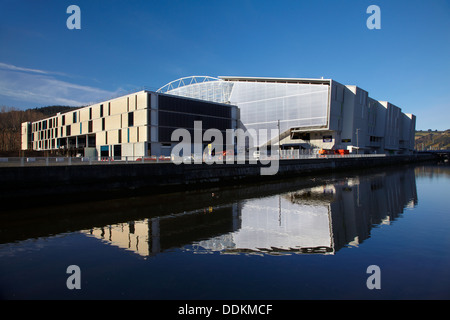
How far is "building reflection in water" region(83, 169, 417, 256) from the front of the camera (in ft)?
39.2

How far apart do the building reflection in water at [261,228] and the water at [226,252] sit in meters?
0.05

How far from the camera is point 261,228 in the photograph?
15125mm

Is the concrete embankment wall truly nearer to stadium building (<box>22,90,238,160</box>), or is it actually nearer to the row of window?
stadium building (<box>22,90,238,160</box>)

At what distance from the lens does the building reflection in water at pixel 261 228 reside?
11945mm

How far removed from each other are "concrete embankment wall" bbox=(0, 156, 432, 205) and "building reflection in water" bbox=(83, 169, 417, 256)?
8847 millimetres

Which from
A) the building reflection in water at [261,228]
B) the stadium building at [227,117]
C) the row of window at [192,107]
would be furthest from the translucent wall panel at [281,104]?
the building reflection in water at [261,228]

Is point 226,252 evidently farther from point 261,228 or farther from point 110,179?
point 110,179

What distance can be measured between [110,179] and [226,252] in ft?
55.6

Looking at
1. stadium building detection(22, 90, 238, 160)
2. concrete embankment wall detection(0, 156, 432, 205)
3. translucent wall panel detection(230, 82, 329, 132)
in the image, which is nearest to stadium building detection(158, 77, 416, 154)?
translucent wall panel detection(230, 82, 329, 132)

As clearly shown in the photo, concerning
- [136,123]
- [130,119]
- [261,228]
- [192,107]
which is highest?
[192,107]

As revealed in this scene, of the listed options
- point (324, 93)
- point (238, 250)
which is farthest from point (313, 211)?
point (324, 93)

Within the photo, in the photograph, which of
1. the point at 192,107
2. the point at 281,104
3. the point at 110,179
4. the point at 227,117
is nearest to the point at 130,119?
the point at 192,107

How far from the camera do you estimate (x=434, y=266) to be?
31.1 ft

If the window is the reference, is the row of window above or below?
above
